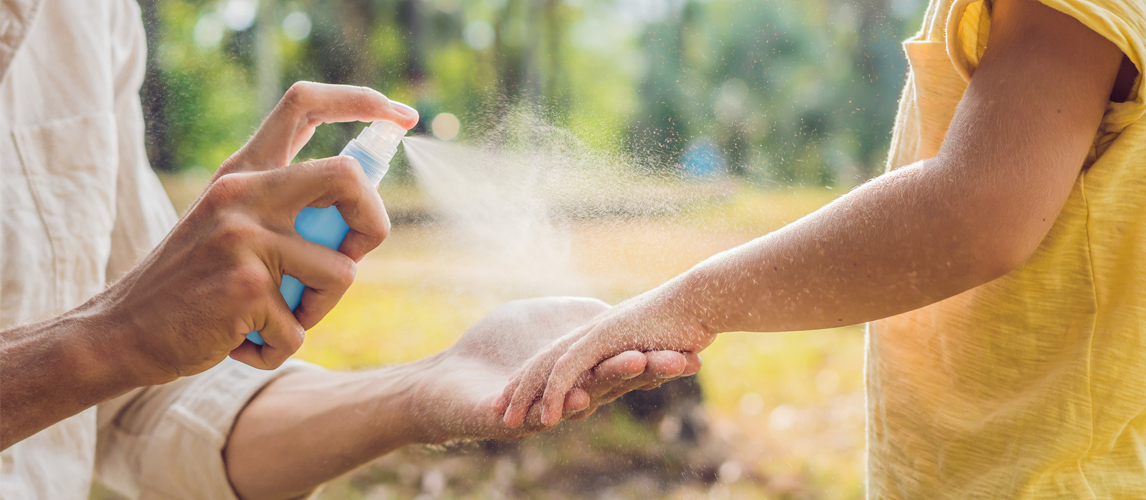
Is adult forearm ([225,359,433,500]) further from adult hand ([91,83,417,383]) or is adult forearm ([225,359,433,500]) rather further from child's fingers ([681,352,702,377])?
child's fingers ([681,352,702,377])

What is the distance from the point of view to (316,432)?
91 cm

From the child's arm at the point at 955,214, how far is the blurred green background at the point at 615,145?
63 centimetres

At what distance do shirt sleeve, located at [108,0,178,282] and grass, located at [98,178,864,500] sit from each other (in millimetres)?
466

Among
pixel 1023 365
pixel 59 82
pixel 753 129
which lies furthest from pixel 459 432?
pixel 753 129

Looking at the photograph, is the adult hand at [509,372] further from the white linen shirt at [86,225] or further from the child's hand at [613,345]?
the white linen shirt at [86,225]

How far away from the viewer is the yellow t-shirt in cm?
58

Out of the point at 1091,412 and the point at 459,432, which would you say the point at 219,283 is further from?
the point at 1091,412

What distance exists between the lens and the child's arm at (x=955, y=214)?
1.72ft

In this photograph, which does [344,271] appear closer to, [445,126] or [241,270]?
[241,270]

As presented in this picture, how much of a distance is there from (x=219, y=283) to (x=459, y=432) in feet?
0.99

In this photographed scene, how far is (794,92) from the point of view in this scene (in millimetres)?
2674

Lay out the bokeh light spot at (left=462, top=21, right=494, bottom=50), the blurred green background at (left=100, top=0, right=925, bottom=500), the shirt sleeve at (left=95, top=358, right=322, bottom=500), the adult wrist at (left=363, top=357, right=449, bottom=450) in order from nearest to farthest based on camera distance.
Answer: the adult wrist at (left=363, top=357, right=449, bottom=450), the shirt sleeve at (left=95, top=358, right=322, bottom=500), the blurred green background at (left=100, top=0, right=925, bottom=500), the bokeh light spot at (left=462, top=21, right=494, bottom=50)

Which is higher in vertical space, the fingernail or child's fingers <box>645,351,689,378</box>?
the fingernail

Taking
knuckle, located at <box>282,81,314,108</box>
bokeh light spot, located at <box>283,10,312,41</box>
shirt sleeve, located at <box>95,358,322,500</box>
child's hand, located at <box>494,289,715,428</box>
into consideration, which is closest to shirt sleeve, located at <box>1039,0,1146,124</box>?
child's hand, located at <box>494,289,715,428</box>
